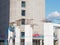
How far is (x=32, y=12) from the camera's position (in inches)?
1592

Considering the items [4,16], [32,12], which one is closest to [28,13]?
[32,12]

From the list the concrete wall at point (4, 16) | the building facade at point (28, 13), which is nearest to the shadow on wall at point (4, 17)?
the concrete wall at point (4, 16)

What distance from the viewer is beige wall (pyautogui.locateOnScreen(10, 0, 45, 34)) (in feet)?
130

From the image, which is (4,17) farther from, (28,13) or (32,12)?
(32,12)

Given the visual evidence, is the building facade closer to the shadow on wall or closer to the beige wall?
the beige wall

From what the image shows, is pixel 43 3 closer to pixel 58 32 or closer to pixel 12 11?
pixel 12 11

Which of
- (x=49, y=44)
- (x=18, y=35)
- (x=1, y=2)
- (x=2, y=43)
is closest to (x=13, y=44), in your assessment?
(x=18, y=35)

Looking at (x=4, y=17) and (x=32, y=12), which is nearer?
(x=32, y=12)

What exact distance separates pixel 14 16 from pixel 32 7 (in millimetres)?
3555

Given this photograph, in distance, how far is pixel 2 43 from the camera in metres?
39.2

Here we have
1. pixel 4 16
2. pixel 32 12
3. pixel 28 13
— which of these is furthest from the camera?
pixel 4 16

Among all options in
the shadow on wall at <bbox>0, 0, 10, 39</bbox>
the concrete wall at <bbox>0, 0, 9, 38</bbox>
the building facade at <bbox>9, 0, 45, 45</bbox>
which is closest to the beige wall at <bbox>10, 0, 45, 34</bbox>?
the building facade at <bbox>9, 0, 45, 45</bbox>

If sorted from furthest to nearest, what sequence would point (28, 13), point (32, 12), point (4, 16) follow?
point (4, 16) → point (32, 12) → point (28, 13)

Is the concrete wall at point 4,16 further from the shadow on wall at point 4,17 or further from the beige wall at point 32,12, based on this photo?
the beige wall at point 32,12
